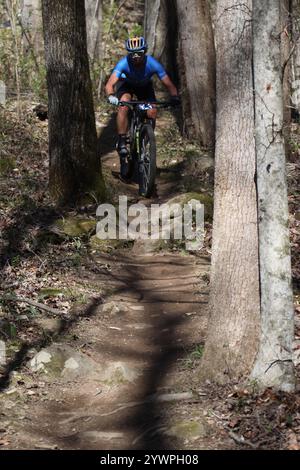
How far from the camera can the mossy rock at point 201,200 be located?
10977mm

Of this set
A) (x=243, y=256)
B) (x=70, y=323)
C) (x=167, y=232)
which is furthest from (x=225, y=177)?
(x=167, y=232)

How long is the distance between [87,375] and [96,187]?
4.64 metres

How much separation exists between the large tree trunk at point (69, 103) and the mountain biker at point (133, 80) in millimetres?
1402

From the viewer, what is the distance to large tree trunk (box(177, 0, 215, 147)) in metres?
14.4

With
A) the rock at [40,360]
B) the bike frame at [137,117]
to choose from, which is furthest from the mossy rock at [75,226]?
the rock at [40,360]

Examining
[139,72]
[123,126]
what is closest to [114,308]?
[123,126]

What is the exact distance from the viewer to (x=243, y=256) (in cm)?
605

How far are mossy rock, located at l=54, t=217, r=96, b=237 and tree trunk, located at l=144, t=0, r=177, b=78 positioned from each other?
345 inches

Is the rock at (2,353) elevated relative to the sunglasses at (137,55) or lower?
lower

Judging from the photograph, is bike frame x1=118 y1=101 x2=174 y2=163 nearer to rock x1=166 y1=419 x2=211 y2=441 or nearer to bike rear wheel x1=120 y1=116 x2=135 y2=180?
bike rear wheel x1=120 y1=116 x2=135 y2=180

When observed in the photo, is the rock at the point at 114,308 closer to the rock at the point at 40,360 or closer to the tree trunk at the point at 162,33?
the rock at the point at 40,360

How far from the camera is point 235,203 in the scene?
6074mm

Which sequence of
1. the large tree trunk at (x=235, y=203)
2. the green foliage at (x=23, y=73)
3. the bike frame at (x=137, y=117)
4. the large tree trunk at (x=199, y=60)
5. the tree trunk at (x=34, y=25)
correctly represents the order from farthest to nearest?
the tree trunk at (x=34, y=25), the green foliage at (x=23, y=73), the large tree trunk at (x=199, y=60), the bike frame at (x=137, y=117), the large tree trunk at (x=235, y=203)

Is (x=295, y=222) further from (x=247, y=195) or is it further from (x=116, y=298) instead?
(x=247, y=195)
